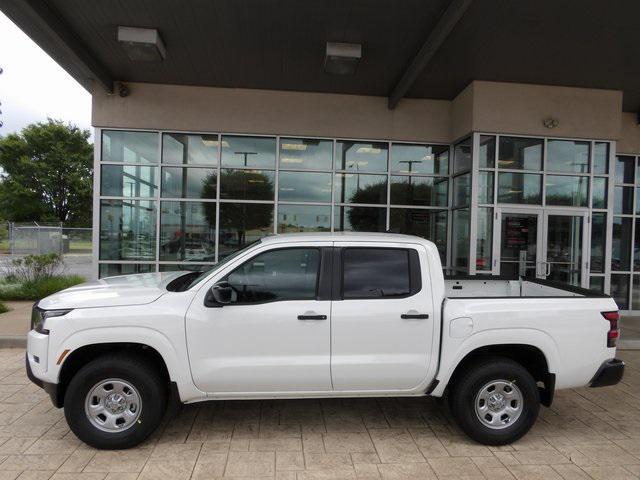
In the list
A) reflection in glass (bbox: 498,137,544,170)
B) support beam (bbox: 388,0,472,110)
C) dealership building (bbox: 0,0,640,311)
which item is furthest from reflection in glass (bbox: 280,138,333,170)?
reflection in glass (bbox: 498,137,544,170)

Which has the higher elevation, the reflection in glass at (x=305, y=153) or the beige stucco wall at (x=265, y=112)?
the beige stucco wall at (x=265, y=112)

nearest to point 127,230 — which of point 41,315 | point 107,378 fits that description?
point 41,315

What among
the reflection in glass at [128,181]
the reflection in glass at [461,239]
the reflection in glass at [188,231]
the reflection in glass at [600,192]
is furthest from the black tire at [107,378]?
the reflection in glass at [600,192]

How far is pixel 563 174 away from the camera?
971cm

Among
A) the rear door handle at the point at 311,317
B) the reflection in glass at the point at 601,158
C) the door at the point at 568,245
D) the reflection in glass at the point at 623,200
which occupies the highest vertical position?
the reflection in glass at the point at 601,158

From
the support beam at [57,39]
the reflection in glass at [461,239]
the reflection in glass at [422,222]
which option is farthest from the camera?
the reflection in glass at [422,222]

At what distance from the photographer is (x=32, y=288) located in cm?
1116

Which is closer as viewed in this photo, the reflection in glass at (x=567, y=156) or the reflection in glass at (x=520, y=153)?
the reflection in glass at (x=520, y=153)

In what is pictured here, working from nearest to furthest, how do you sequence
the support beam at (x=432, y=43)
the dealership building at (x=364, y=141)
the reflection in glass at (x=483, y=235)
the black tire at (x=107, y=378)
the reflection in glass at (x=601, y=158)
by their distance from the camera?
the black tire at (x=107, y=378) → the support beam at (x=432, y=43) → the dealership building at (x=364, y=141) → the reflection in glass at (x=483, y=235) → the reflection in glass at (x=601, y=158)

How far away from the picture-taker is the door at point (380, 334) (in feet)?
13.5

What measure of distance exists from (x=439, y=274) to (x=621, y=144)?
9121 mm

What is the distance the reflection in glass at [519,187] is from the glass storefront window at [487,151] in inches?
13.0

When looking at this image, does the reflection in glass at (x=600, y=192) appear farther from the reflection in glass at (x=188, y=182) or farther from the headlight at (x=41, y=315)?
the headlight at (x=41, y=315)

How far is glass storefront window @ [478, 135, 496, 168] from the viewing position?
31.3ft
